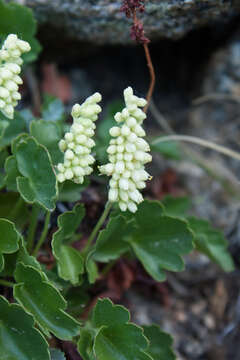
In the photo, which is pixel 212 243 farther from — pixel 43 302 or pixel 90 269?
pixel 43 302

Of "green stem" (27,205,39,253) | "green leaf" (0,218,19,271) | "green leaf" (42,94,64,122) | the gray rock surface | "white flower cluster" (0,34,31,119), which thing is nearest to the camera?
"white flower cluster" (0,34,31,119)

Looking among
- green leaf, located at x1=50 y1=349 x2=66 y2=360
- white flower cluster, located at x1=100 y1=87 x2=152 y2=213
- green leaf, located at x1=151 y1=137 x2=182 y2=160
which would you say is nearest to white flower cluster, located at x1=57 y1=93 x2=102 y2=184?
white flower cluster, located at x1=100 y1=87 x2=152 y2=213

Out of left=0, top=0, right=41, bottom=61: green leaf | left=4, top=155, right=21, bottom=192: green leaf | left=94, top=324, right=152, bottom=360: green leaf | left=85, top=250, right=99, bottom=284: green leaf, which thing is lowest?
left=94, top=324, right=152, bottom=360: green leaf

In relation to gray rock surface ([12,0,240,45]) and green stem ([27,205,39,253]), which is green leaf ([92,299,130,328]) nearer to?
green stem ([27,205,39,253])

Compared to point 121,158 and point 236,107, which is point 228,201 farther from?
point 121,158

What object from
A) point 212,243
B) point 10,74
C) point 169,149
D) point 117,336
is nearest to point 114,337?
point 117,336

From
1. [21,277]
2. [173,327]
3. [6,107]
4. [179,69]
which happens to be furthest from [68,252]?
[179,69]

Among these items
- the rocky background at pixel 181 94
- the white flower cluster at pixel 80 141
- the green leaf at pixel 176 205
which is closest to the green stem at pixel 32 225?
the white flower cluster at pixel 80 141
